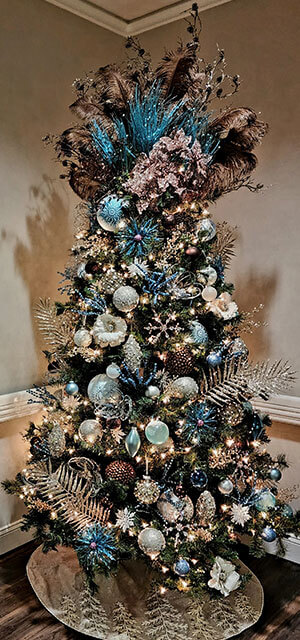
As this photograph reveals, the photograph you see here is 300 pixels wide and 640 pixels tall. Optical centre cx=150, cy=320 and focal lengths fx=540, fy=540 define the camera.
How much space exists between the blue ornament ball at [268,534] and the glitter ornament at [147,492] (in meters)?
0.43

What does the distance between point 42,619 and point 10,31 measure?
7.87ft

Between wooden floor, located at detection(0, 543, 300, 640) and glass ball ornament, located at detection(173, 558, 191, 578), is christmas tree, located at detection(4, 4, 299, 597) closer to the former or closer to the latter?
glass ball ornament, located at detection(173, 558, 191, 578)

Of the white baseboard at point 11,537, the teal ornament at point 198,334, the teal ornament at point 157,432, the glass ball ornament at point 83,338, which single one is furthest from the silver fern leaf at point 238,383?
the white baseboard at point 11,537

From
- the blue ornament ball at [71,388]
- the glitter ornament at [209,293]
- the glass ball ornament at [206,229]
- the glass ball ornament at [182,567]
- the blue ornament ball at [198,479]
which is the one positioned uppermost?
the glass ball ornament at [206,229]

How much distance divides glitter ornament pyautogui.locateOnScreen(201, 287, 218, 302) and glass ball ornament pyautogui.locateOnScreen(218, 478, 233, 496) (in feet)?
2.13

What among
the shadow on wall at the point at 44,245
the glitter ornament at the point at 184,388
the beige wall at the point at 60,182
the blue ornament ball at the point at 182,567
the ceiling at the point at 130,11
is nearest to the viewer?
the blue ornament ball at the point at 182,567

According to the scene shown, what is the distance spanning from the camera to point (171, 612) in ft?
6.38

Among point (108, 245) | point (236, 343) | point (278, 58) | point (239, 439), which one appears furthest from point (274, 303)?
point (278, 58)

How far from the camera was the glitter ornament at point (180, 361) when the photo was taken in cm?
190

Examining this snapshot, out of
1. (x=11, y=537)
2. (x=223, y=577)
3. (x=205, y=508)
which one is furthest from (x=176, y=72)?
(x=11, y=537)

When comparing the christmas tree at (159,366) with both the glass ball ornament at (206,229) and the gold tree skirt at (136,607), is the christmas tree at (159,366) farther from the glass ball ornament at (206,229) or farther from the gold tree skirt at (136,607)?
the gold tree skirt at (136,607)

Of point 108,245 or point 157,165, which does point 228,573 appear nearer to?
point 108,245

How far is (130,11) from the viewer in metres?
2.77

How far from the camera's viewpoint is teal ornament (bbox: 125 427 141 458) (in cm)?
183
